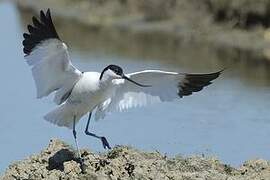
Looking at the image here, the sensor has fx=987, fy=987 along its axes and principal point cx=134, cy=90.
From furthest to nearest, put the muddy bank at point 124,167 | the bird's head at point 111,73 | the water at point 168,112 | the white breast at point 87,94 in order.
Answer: the water at point 168,112 < the white breast at point 87,94 < the bird's head at point 111,73 < the muddy bank at point 124,167

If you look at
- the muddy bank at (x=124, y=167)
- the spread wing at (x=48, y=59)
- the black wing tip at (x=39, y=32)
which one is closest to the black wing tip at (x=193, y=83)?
the muddy bank at (x=124, y=167)

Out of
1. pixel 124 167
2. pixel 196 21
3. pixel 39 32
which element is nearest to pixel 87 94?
pixel 39 32

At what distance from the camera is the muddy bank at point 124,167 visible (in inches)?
343

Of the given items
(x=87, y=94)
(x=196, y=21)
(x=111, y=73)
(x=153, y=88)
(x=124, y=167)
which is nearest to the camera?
(x=124, y=167)

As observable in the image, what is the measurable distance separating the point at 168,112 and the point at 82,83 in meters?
4.87

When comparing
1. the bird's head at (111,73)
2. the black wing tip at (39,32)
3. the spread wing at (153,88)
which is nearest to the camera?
the black wing tip at (39,32)

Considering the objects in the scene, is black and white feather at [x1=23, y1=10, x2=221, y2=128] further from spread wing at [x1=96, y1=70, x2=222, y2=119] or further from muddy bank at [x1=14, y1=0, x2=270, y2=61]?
muddy bank at [x1=14, y1=0, x2=270, y2=61]

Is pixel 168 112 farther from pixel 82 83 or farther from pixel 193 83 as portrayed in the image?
pixel 82 83

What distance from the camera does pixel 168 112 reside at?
14.4m

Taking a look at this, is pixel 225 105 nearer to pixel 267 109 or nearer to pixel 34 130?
pixel 267 109

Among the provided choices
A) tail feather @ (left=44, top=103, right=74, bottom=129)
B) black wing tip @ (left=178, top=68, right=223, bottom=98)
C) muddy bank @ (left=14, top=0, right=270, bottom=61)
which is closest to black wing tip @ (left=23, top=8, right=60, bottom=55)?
tail feather @ (left=44, top=103, right=74, bottom=129)

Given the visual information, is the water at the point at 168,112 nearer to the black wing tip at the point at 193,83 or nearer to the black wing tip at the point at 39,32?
the black wing tip at the point at 193,83

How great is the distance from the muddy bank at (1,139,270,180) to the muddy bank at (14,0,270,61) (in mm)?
11611

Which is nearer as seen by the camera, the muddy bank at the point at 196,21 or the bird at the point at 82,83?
the bird at the point at 82,83
